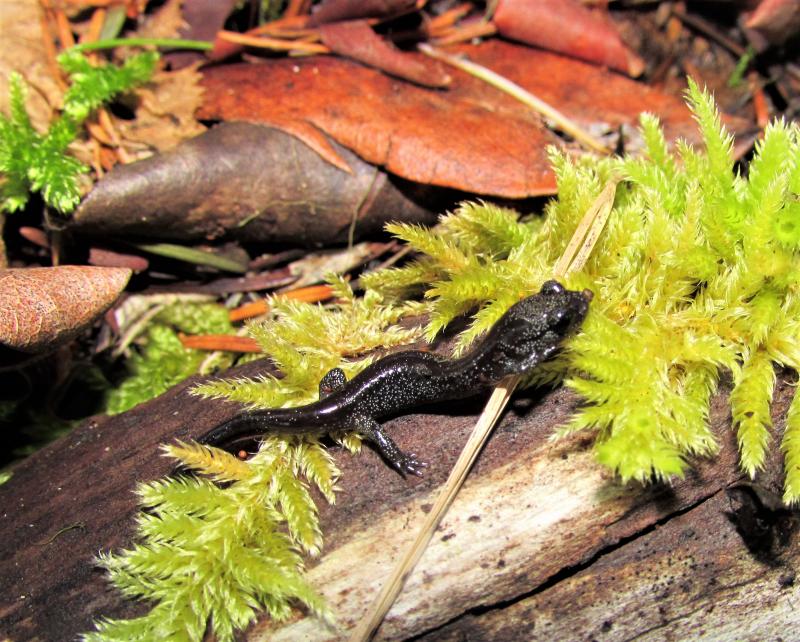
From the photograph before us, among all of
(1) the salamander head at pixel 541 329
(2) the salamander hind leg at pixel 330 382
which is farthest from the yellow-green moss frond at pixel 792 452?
(2) the salamander hind leg at pixel 330 382

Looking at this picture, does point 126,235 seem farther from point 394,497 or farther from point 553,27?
point 553,27

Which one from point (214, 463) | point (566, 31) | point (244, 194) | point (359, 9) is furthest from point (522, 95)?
point (214, 463)

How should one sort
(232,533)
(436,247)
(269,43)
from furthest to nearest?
(269,43)
(436,247)
(232,533)

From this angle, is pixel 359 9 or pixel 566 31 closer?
pixel 359 9

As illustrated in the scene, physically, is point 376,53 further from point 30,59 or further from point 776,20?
point 776,20

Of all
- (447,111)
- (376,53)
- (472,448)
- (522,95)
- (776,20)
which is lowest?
(472,448)

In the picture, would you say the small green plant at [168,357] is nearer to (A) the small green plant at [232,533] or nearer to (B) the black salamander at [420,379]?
(A) the small green plant at [232,533]
